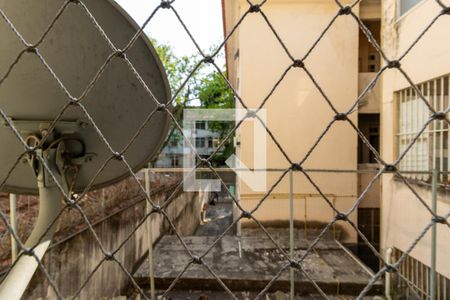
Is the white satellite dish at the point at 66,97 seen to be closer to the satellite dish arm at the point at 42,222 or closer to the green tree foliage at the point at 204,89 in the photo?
the satellite dish arm at the point at 42,222

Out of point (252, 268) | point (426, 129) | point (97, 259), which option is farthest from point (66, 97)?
point (426, 129)

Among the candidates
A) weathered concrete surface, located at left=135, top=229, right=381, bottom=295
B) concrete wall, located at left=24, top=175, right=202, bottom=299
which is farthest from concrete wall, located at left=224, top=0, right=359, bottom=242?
concrete wall, located at left=24, top=175, right=202, bottom=299

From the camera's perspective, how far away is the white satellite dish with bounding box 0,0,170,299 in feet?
3.15

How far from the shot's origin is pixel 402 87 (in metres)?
4.23

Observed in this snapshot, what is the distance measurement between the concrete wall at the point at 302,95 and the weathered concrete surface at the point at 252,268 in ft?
3.00

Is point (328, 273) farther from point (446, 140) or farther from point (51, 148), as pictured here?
point (51, 148)

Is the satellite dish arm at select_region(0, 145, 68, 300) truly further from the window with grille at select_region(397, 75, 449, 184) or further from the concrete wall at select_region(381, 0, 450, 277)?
the concrete wall at select_region(381, 0, 450, 277)

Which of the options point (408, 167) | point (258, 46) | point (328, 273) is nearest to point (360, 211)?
point (408, 167)

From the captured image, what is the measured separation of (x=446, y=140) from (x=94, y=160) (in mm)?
3892

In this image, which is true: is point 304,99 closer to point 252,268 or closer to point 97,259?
point 252,268

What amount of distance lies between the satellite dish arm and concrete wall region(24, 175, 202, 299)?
124cm

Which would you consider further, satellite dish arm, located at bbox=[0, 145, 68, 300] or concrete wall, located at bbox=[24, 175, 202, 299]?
concrete wall, located at bbox=[24, 175, 202, 299]

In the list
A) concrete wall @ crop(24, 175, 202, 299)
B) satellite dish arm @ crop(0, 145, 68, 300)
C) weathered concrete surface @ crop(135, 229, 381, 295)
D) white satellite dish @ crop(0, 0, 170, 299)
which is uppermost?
white satellite dish @ crop(0, 0, 170, 299)

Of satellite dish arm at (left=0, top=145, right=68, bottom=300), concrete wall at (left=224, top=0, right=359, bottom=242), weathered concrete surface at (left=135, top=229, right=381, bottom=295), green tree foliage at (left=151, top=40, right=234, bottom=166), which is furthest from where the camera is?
green tree foliage at (left=151, top=40, right=234, bottom=166)
